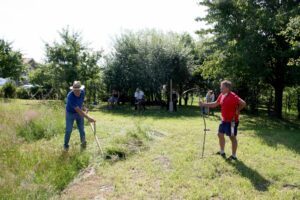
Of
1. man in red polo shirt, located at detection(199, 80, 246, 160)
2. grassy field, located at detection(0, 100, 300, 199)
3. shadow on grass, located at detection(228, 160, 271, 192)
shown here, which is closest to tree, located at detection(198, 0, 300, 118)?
grassy field, located at detection(0, 100, 300, 199)

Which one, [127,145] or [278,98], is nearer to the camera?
[127,145]

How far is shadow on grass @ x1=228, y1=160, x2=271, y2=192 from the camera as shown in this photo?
553cm

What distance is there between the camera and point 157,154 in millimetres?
7551

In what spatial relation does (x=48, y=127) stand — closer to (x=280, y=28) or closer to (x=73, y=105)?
(x=73, y=105)

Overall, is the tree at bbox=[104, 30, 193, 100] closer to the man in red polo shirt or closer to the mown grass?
the mown grass

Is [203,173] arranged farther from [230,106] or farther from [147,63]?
[147,63]

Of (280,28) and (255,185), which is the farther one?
(280,28)

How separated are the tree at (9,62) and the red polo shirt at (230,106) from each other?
90.4ft

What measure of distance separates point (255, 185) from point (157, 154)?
8.48 feet

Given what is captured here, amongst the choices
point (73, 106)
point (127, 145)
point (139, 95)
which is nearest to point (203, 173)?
point (127, 145)

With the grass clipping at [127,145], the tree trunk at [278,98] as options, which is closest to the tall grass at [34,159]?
the grass clipping at [127,145]

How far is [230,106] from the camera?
6.91m

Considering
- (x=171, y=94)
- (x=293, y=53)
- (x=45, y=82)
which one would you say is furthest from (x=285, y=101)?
(x=45, y=82)

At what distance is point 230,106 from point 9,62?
28.2 m
